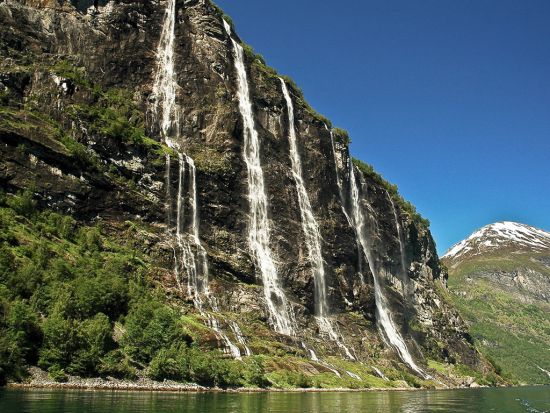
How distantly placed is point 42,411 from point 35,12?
248 feet

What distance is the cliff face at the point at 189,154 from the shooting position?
69.8 meters

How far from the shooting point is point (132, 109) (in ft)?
284

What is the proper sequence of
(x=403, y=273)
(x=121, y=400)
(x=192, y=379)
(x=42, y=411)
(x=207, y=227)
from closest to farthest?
(x=42, y=411) < (x=121, y=400) < (x=192, y=379) < (x=207, y=227) < (x=403, y=273)

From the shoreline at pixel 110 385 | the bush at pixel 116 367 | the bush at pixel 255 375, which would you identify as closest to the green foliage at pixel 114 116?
the bush at pixel 255 375

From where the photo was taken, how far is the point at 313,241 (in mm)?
94938

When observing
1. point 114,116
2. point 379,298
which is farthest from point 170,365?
point 379,298

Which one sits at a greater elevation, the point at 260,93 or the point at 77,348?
the point at 260,93

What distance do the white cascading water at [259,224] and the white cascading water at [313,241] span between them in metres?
8.57

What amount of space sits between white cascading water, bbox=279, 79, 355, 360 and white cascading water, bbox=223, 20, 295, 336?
28.1 feet

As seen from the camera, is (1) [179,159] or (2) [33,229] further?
(1) [179,159]

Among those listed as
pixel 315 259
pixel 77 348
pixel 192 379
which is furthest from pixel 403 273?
pixel 77 348

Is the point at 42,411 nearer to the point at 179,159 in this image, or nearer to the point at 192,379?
the point at 192,379

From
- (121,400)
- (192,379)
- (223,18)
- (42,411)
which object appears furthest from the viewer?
(223,18)

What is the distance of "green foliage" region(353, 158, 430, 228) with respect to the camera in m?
130
